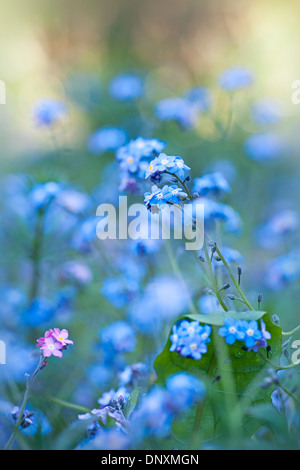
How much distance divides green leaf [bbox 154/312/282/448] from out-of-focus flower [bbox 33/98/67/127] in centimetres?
129

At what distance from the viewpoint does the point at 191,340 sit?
1.05 m

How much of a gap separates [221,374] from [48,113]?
1.40 m

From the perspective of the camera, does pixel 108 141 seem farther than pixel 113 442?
Yes

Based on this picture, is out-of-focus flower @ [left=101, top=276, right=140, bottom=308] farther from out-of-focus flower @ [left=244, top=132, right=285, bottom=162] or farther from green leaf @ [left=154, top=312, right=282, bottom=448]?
out-of-focus flower @ [left=244, top=132, right=285, bottom=162]

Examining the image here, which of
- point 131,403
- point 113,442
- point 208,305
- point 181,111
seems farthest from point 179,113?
point 113,442

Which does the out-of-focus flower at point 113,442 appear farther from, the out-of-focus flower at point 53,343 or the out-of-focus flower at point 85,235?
the out-of-focus flower at point 85,235

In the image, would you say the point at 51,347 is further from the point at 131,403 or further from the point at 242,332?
the point at 242,332

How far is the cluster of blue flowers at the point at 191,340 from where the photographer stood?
1.04 meters

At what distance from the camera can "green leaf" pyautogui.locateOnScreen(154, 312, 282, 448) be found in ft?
3.59

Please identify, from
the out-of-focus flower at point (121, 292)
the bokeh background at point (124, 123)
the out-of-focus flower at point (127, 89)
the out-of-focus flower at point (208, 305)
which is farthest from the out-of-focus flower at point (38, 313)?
the out-of-focus flower at point (127, 89)

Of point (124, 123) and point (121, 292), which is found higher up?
point (124, 123)

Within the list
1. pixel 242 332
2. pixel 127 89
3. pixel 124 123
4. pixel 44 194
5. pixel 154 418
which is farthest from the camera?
pixel 124 123

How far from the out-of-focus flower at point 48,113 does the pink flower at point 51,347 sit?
1.21 m
